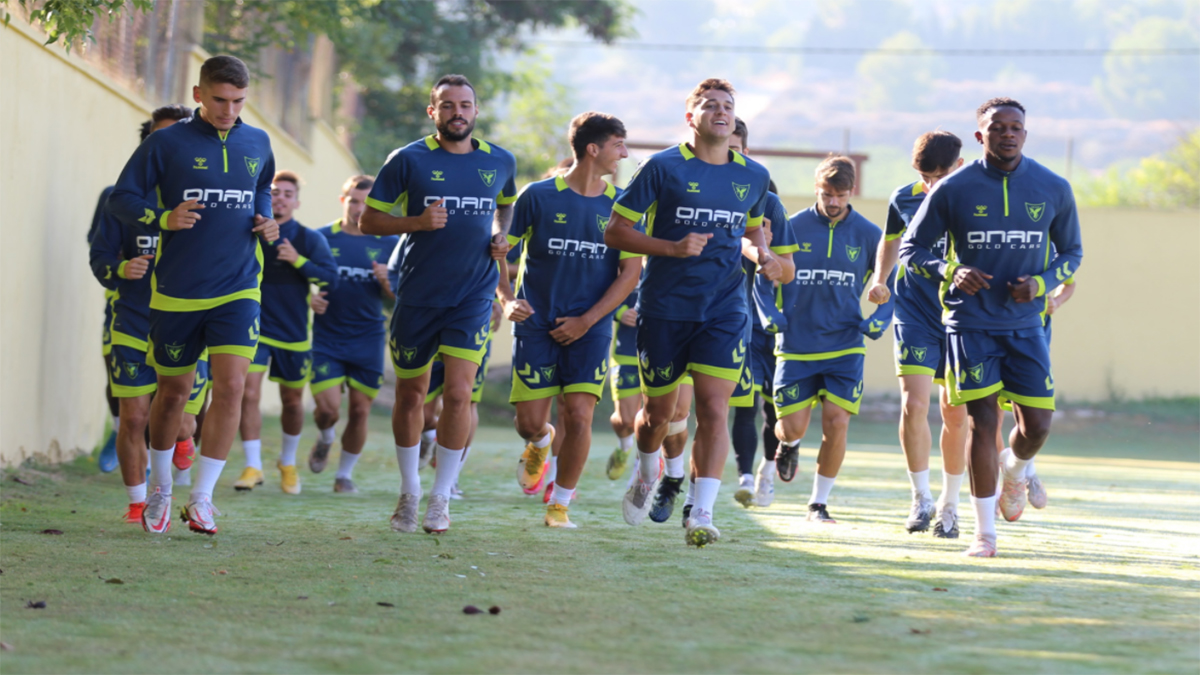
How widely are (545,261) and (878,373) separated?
16848mm

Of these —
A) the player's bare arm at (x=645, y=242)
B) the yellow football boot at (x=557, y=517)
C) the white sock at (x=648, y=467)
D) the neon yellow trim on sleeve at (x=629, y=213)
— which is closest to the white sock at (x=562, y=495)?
the yellow football boot at (x=557, y=517)

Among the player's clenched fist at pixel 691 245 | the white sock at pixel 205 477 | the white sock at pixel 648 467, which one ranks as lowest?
the white sock at pixel 205 477

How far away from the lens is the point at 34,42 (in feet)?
28.7

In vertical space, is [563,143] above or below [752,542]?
above

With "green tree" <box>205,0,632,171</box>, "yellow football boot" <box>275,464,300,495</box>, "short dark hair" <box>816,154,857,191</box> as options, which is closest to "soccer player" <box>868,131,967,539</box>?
"short dark hair" <box>816,154,857,191</box>

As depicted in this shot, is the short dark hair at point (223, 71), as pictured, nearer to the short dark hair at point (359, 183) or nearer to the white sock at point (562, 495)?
the white sock at point (562, 495)

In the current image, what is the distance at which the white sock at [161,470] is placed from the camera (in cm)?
665

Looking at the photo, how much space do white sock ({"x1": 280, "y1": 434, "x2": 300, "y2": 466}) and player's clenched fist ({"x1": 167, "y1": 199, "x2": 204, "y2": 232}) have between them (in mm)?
3369

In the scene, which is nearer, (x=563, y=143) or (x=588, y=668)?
(x=588, y=668)

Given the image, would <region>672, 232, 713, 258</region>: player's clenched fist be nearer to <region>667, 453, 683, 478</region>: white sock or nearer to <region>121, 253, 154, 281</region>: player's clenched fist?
<region>667, 453, 683, 478</region>: white sock

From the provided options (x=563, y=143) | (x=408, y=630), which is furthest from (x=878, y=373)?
(x=563, y=143)

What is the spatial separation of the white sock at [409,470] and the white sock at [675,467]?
1278mm

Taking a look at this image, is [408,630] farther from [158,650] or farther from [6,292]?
[6,292]

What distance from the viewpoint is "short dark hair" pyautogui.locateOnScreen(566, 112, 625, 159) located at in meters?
7.03
